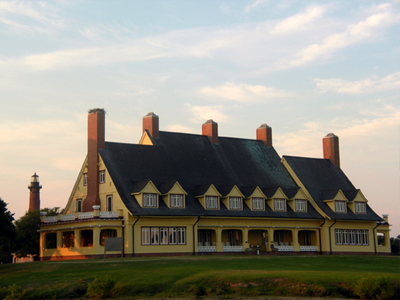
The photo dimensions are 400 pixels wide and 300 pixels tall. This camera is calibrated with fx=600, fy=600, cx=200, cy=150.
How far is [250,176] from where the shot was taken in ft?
202

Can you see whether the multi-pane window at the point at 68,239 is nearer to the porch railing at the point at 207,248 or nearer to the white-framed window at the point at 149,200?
the white-framed window at the point at 149,200

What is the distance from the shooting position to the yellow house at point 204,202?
170ft

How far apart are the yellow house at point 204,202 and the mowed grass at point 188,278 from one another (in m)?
9.07

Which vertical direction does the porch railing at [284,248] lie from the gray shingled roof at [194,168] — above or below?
below

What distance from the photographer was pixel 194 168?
58719 millimetres

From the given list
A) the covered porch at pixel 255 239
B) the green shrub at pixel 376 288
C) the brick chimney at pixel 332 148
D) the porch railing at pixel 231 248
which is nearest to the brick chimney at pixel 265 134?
the brick chimney at pixel 332 148

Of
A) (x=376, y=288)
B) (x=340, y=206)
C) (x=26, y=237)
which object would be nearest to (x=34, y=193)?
(x=26, y=237)

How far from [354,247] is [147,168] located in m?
23.4

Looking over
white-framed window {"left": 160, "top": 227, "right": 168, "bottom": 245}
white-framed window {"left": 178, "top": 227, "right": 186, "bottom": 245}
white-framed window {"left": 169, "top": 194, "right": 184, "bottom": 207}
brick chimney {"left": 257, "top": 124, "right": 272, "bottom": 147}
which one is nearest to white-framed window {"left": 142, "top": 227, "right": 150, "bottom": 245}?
white-framed window {"left": 160, "top": 227, "right": 168, "bottom": 245}

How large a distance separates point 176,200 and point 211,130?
1303cm

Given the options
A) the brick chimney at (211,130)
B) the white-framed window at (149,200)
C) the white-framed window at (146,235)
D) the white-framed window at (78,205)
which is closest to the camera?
the white-framed window at (146,235)

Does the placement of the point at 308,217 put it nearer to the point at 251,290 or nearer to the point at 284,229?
the point at 284,229

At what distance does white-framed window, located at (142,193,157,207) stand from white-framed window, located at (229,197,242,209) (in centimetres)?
790

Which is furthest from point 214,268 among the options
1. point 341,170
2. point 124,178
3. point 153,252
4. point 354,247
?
point 341,170
